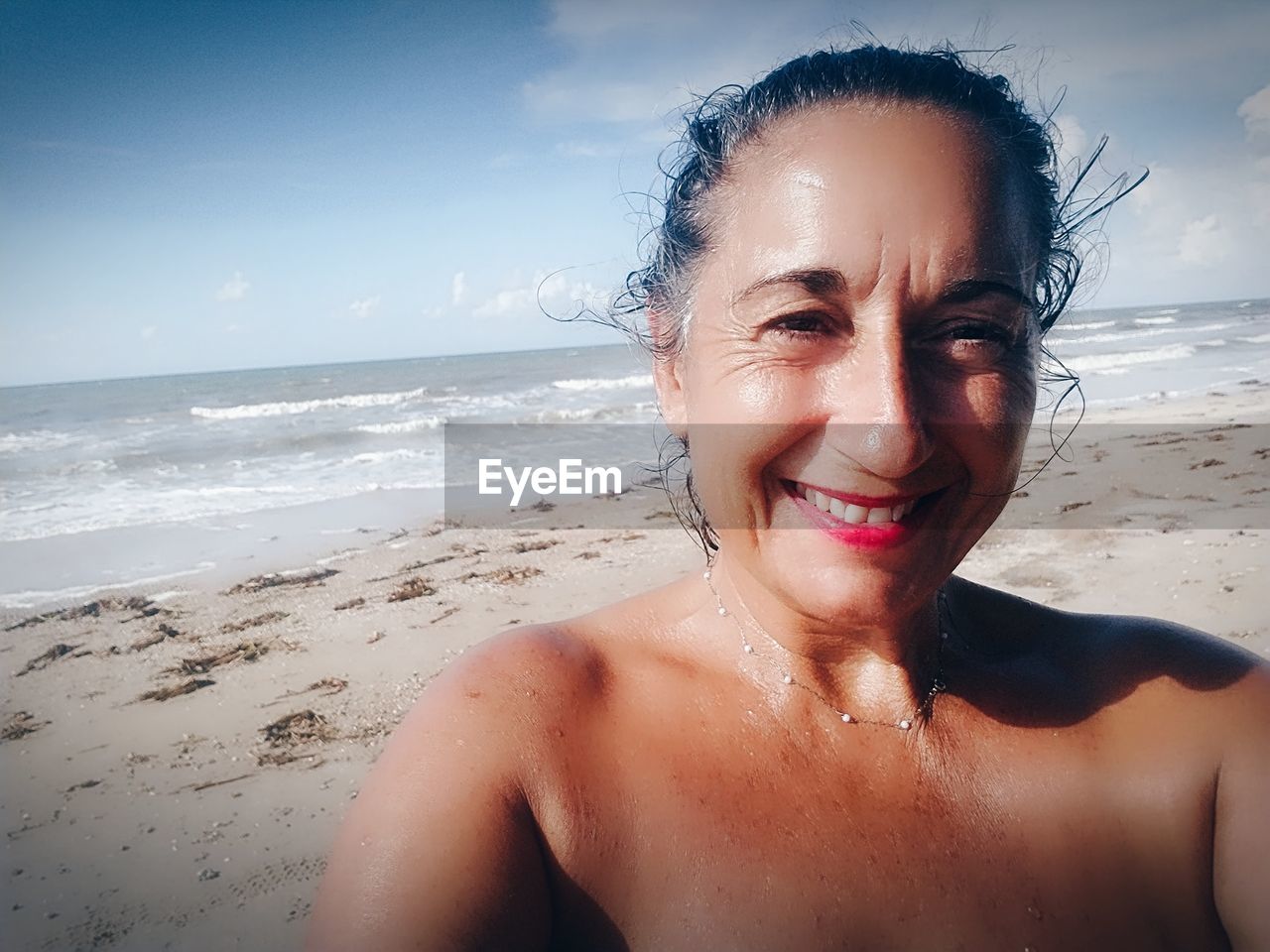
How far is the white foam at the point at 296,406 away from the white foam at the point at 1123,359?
22580 mm

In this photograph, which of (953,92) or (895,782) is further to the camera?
(895,782)

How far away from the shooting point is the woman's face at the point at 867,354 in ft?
4.24

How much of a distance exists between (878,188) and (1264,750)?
4.53 ft

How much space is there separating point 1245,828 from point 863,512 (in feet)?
3.30

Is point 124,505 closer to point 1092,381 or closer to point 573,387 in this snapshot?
point 573,387

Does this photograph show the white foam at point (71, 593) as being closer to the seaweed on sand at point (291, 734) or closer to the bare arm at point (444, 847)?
the seaweed on sand at point (291, 734)

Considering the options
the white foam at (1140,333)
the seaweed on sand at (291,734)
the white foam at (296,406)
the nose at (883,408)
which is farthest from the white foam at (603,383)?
the nose at (883,408)

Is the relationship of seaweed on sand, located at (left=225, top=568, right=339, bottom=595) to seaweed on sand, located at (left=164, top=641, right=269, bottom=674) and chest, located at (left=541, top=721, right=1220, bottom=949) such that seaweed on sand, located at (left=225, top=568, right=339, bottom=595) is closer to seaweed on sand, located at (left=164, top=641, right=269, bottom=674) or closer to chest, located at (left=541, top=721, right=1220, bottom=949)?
seaweed on sand, located at (left=164, top=641, right=269, bottom=674)

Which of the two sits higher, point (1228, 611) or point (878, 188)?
point (878, 188)

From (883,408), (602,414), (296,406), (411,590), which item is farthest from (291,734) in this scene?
(296,406)

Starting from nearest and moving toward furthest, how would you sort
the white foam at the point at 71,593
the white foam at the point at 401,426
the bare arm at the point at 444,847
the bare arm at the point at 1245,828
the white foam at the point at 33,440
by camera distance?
1. the bare arm at the point at 444,847
2. the bare arm at the point at 1245,828
3. the white foam at the point at 71,593
4. the white foam at the point at 401,426
5. the white foam at the point at 33,440

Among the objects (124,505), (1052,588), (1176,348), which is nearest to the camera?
(1052,588)

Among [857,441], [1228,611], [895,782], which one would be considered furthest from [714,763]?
[1228,611]

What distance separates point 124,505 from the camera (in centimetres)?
1101
